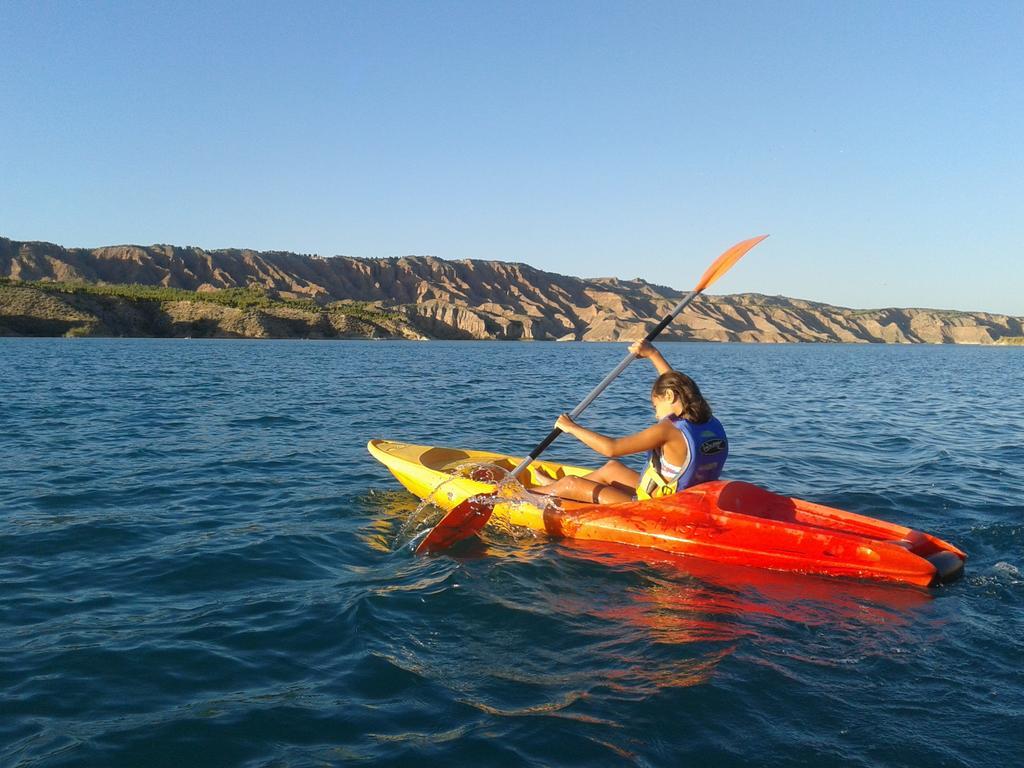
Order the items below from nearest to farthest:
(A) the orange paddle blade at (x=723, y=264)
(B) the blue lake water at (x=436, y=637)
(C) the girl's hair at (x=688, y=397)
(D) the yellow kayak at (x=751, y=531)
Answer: (B) the blue lake water at (x=436, y=637) → (D) the yellow kayak at (x=751, y=531) → (C) the girl's hair at (x=688, y=397) → (A) the orange paddle blade at (x=723, y=264)

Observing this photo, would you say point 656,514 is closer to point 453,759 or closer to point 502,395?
point 453,759

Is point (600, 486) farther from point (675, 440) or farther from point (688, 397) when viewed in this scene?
point (688, 397)

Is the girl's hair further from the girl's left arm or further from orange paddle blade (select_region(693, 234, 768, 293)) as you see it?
orange paddle blade (select_region(693, 234, 768, 293))

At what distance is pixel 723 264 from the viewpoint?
330 inches

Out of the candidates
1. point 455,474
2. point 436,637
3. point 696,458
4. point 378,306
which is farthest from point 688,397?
point 378,306

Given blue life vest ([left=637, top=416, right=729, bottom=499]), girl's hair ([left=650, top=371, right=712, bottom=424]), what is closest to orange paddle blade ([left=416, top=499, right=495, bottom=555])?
blue life vest ([left=637, top=416, right=729, bottom=499])

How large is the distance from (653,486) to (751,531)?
3.07 ft

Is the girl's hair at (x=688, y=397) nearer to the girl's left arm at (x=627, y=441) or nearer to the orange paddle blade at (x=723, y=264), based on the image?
the girl's left arm at (x=627, y=441)

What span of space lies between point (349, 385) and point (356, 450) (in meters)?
11.4

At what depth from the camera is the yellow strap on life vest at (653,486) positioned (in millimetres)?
6117

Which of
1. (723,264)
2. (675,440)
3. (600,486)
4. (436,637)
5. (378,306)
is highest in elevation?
(378,306)

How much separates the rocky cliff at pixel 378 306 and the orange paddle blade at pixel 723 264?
60.7 m

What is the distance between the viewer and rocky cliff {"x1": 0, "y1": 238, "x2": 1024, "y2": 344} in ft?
211

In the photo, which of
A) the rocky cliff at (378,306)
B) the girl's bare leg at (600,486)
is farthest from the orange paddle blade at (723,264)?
the rocky cliff at (378,306)
